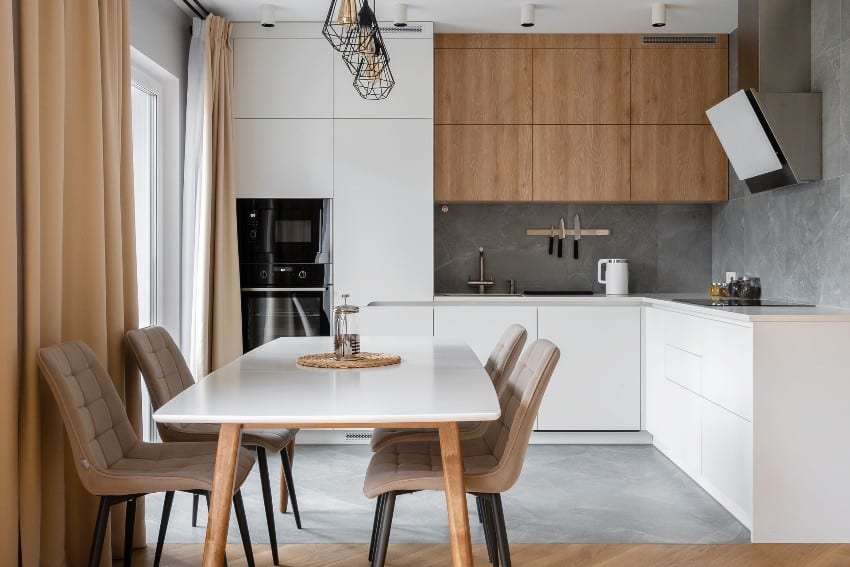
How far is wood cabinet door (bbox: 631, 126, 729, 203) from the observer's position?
15.9ft

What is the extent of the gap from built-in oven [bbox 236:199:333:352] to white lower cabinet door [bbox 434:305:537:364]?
2.27 ft

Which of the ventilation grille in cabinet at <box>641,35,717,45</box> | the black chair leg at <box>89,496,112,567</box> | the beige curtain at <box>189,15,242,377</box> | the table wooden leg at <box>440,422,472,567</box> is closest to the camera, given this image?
the table wooden leg at <box>440,422,472,567</box>

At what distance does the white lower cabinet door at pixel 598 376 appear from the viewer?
4.63 m

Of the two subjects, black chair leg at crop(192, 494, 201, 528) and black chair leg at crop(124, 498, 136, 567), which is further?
black chair leg at crop(192, 494, 201, 528)

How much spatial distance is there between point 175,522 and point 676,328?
8.45 feet

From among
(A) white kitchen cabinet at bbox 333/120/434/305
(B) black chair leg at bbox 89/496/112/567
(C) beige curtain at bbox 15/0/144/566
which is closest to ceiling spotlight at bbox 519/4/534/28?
(A) white kitchen cabinet at bbox 333/120/434/305

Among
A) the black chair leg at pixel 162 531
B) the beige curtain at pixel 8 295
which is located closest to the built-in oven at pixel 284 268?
the black chair leg at pixel 162 531

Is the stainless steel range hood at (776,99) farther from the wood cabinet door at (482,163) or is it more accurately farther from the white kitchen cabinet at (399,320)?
the white kitchen cabinet at (399,320)

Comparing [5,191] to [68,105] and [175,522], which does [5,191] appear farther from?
[175,522]

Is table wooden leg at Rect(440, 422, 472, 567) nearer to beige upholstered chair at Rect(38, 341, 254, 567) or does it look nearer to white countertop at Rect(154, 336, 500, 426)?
white countertop at Rect(154, 336, 500, 426)

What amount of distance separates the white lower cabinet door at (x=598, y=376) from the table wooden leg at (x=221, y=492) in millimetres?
2881

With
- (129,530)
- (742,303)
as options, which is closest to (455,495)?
(129,530)

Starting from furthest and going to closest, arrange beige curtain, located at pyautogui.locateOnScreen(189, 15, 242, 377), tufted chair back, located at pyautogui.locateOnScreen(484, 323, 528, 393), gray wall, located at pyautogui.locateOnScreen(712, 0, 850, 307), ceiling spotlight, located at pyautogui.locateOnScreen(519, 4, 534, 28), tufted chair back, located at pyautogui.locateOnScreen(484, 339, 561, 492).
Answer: ceiling spotlight, located at pyautogui.locateOnScreen(519, 4, 534, 28)
beige curtain, located at pyautogui.locateOnScreen(189, 15, 242, 377)
gray wall, located at pyautogui.locateOnScreen(712, 0, 850, 307)
tufted chair back, located at pyautogui.locateOnScreen(484, 323, 528, 393)
tufted chair back, located at pyautogui.locateOnScreen(484, 339, 561, 492)

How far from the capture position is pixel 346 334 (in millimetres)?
2861
